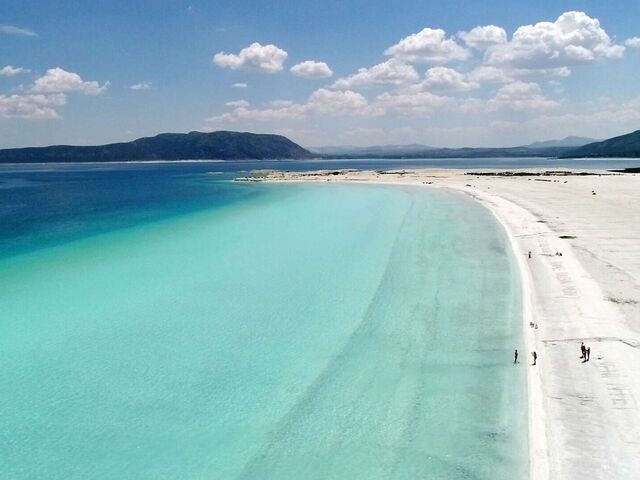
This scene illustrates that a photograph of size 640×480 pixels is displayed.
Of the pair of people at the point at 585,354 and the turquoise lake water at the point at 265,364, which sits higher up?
the pair of people at the point at 585,354

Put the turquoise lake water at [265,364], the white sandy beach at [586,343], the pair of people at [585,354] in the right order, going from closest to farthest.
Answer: the white sandy beach at [586,343] → the turquoise lake water at [265,364] → the pair of people at [585,354]

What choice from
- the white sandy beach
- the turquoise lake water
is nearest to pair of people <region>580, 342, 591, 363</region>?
the white sandy beach

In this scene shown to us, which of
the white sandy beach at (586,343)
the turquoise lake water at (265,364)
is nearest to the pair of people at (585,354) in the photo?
the white sandy beach at (586,343)

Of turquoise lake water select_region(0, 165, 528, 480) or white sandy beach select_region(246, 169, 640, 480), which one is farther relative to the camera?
turquoise lake water select_region(0, 165, 528, 480)

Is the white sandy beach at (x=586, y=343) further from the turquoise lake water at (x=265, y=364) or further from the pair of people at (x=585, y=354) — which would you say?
the turquoise lake water at (x=265, y=364)

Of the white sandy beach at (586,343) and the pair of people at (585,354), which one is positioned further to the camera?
the pair of people at (585,354)

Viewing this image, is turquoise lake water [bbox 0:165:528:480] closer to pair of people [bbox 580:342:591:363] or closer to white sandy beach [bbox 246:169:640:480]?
white sandy beach [bbox 246:169:640:480]

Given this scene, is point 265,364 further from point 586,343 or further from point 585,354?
point 586,343
